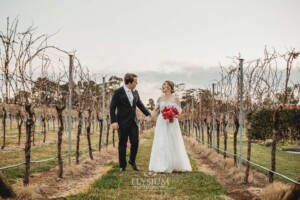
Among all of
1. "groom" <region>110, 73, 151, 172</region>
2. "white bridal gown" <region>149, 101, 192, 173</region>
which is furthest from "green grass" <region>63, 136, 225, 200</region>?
"groom" <region>110, 73, 151, 172</region>

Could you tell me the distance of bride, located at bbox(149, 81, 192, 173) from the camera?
8.72 m

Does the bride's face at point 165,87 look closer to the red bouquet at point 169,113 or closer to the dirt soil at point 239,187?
the red bouquet at point 169,113

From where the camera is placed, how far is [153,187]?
267 inches

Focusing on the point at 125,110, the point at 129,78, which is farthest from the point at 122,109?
the point at 129,78

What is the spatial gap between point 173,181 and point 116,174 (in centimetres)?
137

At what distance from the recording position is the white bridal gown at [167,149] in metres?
8.70

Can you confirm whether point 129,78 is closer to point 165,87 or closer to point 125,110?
point 125,110

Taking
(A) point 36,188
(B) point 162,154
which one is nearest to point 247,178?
(B) point 162,154

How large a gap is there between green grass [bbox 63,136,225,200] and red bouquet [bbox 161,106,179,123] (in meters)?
1.46

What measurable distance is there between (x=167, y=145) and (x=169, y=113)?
0.79m

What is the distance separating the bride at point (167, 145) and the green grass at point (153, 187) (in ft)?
1.93

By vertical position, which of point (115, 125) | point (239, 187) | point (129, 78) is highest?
point (129, 78)

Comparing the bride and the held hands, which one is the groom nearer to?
the held hands

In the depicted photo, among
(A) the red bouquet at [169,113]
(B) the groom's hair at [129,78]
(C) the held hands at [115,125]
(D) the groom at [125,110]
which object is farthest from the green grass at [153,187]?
(B) the groom's hair at [129,78]
